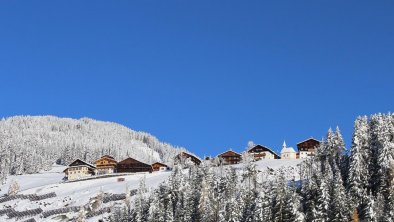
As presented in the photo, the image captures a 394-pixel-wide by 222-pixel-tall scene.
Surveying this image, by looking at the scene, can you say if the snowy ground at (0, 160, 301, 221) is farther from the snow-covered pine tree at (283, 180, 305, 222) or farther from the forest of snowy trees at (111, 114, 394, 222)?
the snow-covered pine tree at (283, 180, 305, 222)

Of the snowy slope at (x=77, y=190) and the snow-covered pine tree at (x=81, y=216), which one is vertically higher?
the snowy slope at (x=77, y=190)

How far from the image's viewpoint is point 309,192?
11625 centimetres

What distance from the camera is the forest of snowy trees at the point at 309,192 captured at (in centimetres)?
10900

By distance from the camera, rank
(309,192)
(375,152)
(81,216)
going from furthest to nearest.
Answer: (81,216) < (375,152) < (309,192)

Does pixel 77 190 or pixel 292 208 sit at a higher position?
pixel 77 190

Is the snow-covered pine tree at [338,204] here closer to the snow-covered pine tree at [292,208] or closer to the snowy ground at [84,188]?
the snow-covered pine tree at [292,208]

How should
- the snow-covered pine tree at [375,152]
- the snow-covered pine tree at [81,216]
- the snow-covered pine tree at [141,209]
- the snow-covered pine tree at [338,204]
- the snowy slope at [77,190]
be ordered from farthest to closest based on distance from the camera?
1. the snowy slope at [77,190]
2. the snow-covered pine tree at [81,216]
3. the snow-covered pine tree at [141,209]
4. the snow-covered pine tree at [375,152]
5. the snow-covered pine tree at [338,204]

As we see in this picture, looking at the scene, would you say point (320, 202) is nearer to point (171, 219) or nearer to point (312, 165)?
point (312, 165)

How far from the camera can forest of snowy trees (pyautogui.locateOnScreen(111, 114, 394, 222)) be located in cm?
10900

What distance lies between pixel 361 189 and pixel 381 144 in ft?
39.4

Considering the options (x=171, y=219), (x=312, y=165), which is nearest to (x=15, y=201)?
(x=171, y=219)

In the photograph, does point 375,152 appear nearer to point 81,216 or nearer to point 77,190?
point 81,216

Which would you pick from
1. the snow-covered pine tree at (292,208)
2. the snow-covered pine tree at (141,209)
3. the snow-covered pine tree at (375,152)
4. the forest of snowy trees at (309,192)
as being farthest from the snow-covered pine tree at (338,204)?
the snow-covered pine tree at (141,209)

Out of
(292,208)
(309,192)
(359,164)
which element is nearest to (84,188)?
(309,192)
